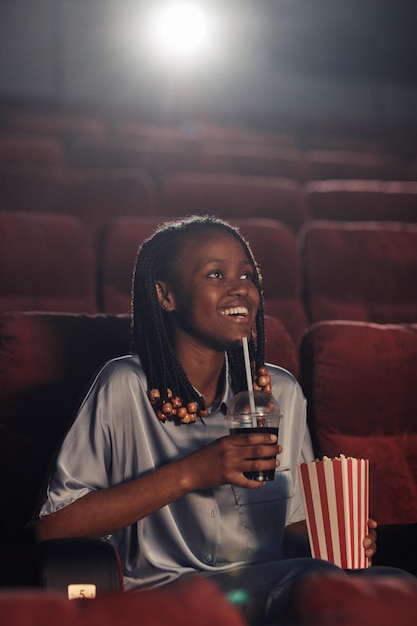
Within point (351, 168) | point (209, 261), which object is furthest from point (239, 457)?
point (351, 168)

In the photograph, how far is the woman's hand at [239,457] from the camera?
80cm

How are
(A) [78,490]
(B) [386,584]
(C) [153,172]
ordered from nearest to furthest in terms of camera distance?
(B) [386,584] → (A) [78,490] → (C) [153,172]

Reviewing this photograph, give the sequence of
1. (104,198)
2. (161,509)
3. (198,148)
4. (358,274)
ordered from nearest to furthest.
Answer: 1. (161,509)
2. (358,274)
3. (104,198)
4. (198,148)

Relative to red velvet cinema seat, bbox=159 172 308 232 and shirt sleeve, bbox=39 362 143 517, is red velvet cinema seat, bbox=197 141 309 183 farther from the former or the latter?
shirt sleeve, bbox=39 362 143 517

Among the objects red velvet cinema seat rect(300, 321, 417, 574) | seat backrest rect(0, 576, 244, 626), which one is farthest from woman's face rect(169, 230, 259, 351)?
seat backrest rect(0, 576, 244, 626)

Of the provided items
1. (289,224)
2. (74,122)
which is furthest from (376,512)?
(74,122)

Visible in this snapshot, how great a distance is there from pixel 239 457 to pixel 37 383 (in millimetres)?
376

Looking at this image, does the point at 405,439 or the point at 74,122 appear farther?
the point at 74,122

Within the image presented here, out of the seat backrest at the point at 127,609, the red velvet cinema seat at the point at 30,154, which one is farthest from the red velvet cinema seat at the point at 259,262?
the seat backrest at the point at 127,609

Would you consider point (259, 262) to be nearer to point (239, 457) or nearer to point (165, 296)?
point (165, 296)

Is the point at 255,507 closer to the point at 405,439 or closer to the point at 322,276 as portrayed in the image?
the point at 405,439

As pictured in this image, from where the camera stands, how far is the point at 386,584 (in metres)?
0.38

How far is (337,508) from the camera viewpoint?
33.6 inches

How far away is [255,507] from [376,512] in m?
0.26
